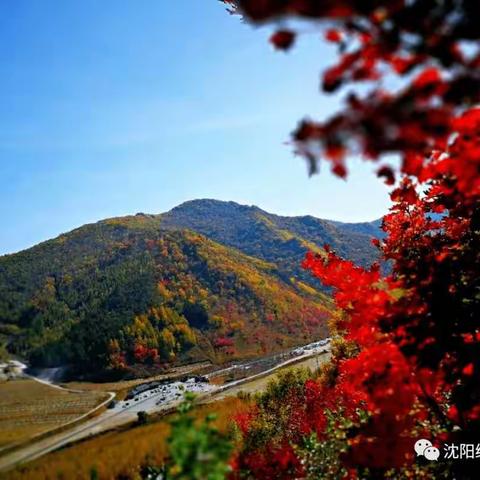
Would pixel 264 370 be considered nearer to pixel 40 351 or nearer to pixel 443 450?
pixel 40 351

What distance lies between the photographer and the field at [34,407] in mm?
54625

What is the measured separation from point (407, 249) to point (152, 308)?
122 meters

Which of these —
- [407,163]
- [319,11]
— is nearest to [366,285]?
[407,163]

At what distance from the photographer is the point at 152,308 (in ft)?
419

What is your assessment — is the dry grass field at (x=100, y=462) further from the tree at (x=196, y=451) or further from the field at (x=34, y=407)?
the tree at (x=196, y=451)

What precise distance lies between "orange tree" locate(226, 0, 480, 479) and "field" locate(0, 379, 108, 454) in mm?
50417

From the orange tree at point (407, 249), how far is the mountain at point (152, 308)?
10140 centimetres

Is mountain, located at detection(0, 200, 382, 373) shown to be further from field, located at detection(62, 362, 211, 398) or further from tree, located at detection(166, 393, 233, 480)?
tree, located at detection(166, 393, 233, 480)

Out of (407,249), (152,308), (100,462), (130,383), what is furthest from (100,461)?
(152,308)

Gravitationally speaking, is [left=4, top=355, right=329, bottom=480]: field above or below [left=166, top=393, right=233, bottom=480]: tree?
below

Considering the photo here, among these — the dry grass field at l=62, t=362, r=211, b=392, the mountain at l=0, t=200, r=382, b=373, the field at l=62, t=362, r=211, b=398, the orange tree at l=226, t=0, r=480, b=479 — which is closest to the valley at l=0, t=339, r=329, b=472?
the field at l=62, t=362, r=211, b=398

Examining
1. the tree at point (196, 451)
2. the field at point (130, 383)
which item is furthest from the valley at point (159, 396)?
the tree at point (196, 451)

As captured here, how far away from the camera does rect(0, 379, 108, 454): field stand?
179 ft

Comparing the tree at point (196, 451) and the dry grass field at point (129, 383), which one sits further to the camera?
the dry grass field at point (129, 383)
